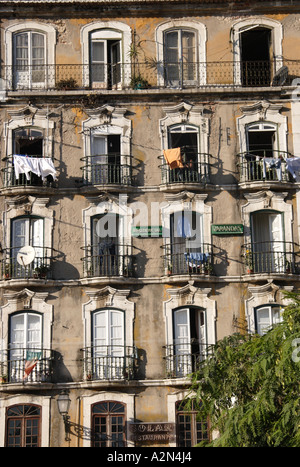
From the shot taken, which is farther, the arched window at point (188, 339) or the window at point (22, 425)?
the arched window at point (188, 339)

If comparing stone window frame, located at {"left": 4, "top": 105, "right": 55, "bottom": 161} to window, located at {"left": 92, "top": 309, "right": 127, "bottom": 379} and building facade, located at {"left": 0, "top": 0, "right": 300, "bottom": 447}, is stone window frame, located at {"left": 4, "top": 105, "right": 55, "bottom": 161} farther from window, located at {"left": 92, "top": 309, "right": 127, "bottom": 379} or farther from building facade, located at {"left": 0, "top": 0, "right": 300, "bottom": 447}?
window, located at {"left": 92, "top": 309, "right": 127, "bottom": 379}

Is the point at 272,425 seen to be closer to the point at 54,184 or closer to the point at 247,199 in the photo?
the point at 247,199

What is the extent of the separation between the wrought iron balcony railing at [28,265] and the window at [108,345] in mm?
2452

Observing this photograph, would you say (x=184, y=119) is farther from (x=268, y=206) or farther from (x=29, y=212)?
(x=29, y=212)

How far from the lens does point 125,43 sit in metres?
40.3

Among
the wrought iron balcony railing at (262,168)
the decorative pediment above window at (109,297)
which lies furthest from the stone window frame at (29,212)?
the wrought iron balcony railing at (262,168)

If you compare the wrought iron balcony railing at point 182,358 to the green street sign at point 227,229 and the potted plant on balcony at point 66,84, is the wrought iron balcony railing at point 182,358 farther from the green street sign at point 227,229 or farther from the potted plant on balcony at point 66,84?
the potted plant on balcony at point 66,84

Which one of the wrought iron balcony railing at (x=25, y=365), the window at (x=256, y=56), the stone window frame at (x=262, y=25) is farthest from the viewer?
the window at (x=256, y=56)

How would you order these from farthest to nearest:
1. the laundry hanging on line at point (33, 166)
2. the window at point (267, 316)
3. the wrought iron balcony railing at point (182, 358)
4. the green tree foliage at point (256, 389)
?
the laundry hanging on line at point (33, 166)
the window at point (267, 316)
the wrought iron balcony railing at point (182, 358)
the green tree foliage at point (256, 389)

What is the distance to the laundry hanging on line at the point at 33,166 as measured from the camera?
3816cm

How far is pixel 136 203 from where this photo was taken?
38.8 m

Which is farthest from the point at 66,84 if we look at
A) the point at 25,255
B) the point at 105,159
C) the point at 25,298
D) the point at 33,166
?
the point at 25,298

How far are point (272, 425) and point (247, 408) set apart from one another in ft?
2.92
